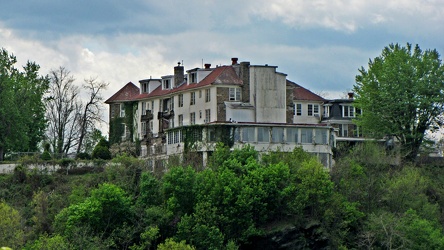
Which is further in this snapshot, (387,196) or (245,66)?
(245,66)

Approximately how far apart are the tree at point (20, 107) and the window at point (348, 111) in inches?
1101

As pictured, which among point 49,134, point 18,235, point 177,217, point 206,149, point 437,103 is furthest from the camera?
point 49,134

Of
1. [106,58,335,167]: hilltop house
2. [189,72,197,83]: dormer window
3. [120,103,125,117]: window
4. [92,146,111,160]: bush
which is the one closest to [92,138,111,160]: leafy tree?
[92,146,111,160]: bush

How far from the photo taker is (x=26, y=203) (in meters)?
98.1

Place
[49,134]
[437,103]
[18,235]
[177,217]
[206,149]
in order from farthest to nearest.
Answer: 1. [49,134]
2. [437,103]
3. [206,149]
4. [177,217]
5. [18,235]

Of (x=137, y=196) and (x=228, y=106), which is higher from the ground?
(x=228, y=106)

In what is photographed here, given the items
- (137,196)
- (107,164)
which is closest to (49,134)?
(107,164)

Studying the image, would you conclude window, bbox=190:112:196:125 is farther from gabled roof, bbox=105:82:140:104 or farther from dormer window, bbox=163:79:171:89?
gabled roof, bbox=105:82:140:104

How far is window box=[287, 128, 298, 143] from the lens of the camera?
342 feet

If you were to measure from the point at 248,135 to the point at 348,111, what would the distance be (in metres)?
22.4

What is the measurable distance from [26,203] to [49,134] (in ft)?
80.8

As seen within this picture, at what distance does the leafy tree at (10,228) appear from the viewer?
84.2 m

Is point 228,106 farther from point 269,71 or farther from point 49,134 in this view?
point 49,134

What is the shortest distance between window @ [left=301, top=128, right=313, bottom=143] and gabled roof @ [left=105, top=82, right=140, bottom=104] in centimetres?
2104
